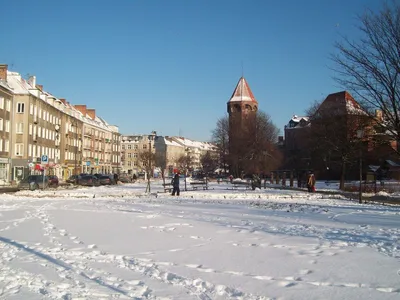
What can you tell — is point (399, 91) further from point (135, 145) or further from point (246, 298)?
point (135, 145)

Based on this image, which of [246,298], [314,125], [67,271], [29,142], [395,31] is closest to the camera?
[246,298]

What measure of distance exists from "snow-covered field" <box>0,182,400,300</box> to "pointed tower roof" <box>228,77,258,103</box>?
101m

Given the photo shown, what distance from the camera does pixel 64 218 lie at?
1412 centimetres

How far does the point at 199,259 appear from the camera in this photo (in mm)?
7820

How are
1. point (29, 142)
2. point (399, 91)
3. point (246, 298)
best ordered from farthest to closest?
point (29, 142), point (399, 91), point (246, 298)

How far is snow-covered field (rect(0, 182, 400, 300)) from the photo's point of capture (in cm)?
590

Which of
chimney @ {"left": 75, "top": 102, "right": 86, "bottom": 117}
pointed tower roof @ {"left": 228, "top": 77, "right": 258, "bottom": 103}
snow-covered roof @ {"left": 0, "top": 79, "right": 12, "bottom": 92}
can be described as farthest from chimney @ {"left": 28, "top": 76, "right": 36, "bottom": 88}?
pointed tower roof @ {"left": 228, "top": 77, "right": 258, "bottom": 103}

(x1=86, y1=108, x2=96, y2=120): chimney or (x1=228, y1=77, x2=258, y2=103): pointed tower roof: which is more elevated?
(x1=228, y1=77, x2=258, y2=103): pointed tower roof

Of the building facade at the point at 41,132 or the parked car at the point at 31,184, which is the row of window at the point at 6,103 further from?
the parked car at the point at 31,184

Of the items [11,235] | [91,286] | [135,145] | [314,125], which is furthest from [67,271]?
[135,145]

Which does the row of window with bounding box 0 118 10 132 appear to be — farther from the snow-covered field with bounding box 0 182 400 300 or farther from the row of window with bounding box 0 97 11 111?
the snow-covered field with bounding box 0 182 400 300

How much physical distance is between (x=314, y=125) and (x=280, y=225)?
41.4 m

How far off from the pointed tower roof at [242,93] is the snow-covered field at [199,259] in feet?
333

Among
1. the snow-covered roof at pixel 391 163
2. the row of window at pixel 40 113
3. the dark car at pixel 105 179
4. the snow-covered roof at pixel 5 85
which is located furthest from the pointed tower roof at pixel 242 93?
the snow-covered roof at pixel 5 85
